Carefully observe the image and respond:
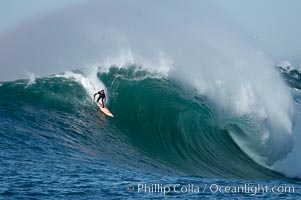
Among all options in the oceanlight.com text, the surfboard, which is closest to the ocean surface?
the oceanlight.com text

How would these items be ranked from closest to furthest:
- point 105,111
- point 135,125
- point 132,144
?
point 132,144, point 135,125, point 105,111

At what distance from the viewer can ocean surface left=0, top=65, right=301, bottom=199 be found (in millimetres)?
11172

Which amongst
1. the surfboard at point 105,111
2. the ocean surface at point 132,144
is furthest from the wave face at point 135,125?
the surfboard at point 105,111

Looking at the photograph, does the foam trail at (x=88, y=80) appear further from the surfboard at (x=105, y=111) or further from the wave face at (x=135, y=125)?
the surfboard at (x=105, y=111)

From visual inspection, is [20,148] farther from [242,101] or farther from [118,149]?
[242,101]

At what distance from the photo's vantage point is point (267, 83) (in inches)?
816

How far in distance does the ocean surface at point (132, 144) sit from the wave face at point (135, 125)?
0.04 m

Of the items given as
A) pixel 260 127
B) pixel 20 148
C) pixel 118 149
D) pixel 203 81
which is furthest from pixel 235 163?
pixel 20 148

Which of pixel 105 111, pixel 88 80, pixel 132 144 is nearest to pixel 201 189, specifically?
pixel 132 144

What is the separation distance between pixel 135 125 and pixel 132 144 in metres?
2.12

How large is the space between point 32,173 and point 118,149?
417cm

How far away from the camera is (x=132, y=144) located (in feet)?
52.5

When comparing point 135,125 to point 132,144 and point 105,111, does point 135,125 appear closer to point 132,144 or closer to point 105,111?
point 105,111

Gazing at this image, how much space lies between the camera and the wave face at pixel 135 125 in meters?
14.7
